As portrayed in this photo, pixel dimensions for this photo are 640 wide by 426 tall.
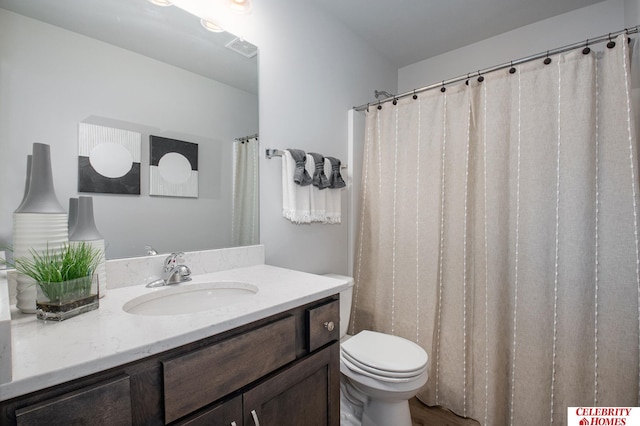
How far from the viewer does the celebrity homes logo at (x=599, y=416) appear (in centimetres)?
116

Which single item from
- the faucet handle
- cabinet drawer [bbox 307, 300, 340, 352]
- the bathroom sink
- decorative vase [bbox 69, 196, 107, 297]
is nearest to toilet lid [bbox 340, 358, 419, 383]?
cabinet drawer [bbox 307, 300, 340, 352]

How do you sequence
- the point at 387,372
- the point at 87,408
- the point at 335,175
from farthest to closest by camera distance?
the point at 335,175 → the point at 387,372 → the point at 87,408

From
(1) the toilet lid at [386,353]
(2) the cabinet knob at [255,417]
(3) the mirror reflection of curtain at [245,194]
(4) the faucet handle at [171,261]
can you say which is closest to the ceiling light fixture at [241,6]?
(3) the mirror reflection of curtain at [245,194]

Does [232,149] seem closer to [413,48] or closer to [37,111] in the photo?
[37,111]

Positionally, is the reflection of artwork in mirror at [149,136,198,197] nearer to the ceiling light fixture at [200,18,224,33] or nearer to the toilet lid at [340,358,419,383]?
the ceiling light fixture at [200,18,224,33]

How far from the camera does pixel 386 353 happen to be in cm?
137

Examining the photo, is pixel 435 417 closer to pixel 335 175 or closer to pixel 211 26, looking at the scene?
pixel 335 175

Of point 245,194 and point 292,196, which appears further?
point 292,196

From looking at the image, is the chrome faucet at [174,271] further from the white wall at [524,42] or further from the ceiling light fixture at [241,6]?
the white wall at [524,42]

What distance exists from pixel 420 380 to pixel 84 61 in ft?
6.03

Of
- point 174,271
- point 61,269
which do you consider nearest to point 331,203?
→ point 174,271

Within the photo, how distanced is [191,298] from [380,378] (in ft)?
2.93

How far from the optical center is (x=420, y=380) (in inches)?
50.3

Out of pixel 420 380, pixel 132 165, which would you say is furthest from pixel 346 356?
pixel 132 165
